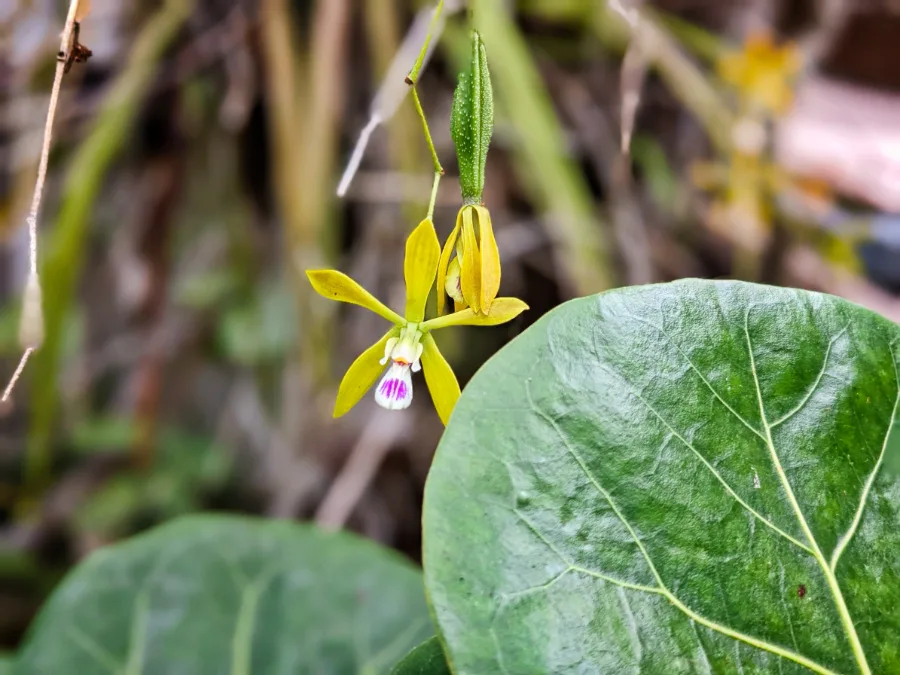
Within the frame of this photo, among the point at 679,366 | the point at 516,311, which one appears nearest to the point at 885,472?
the point at 679,366

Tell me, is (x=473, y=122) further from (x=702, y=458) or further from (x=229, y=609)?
(x=229, y=609)

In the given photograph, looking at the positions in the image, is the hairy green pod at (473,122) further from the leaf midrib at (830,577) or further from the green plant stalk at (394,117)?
the green plant stalk at (394,117)

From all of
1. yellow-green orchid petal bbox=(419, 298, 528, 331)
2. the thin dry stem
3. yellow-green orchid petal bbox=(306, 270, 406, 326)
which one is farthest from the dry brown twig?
yellow-green orchid petal bbox=(419, 298, 528, 331)

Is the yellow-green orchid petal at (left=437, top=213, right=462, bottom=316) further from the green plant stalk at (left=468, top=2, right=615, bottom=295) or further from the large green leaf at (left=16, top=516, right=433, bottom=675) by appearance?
the green plant stalk at (left=468, top=2, right=615, bottom=295)

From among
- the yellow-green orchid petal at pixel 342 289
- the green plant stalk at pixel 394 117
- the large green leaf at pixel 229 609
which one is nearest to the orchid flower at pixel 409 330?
the yellow-green orchid petal at pixel 342 289

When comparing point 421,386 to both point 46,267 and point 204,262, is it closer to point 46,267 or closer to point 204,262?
point 204,262

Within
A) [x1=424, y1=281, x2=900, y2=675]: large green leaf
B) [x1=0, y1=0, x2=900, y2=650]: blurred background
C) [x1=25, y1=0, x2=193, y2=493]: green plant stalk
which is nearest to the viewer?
[x1=424, y1=281, x2=900, y2=675]: large green leaf

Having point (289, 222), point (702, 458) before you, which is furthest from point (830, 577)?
point (289, 222)
